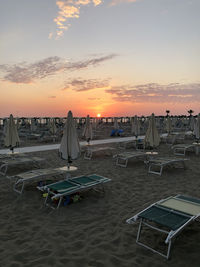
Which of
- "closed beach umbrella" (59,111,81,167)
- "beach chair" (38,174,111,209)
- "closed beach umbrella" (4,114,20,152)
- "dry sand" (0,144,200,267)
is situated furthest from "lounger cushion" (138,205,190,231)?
"closed beach umbrella" (4,114,20,152)

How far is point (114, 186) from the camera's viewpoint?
18.0 ft

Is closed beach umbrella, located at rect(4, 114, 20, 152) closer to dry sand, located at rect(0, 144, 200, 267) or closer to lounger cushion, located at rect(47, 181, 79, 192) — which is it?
dry sand, located at rect(0, 144, 200, 267)

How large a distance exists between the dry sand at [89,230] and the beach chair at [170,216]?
0.82 feet

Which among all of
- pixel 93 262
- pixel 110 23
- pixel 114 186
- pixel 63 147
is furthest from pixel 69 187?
pixel 110 23

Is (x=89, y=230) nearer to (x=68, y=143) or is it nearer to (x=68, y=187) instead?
(x=68, y=187)

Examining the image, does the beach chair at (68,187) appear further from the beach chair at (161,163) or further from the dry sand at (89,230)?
the beach chair at (161,163)

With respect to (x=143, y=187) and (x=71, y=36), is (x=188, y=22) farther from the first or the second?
(x=143, y=187)

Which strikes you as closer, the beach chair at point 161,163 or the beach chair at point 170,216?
the beach chair at point 170,216

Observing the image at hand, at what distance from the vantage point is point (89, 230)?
3377 mm

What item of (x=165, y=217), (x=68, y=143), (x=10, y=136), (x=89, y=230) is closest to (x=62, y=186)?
(x=68, y=143)

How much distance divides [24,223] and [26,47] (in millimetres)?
12929

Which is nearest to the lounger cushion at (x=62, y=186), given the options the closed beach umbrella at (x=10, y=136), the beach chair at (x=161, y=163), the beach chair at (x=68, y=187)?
the beach chair at (x=68, y=187)

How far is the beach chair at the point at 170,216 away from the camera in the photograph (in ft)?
8.91

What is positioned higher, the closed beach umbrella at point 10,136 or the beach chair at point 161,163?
the closed beach umbrella at point 10,136
